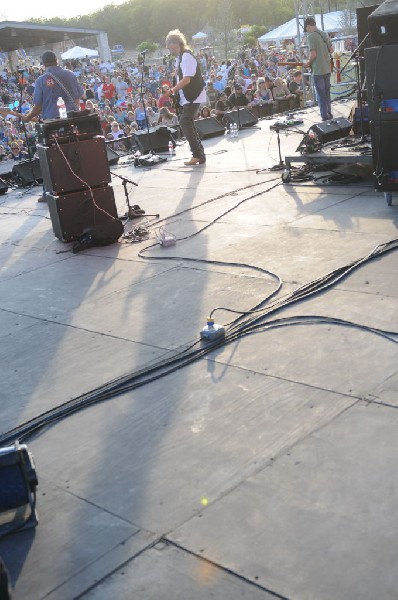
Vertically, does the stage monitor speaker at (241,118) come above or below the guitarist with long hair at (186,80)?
below

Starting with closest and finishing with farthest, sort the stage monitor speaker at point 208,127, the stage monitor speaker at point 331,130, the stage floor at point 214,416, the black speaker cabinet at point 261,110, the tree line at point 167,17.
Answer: the stage floor at point 214,416 < the stage monitor speaker at point 331,130 < the stage monitor speaker at point 208,127 < the black speaker cabinet at point 261,110 < the tree line at point 167,17

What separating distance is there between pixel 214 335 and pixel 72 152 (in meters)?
3.64

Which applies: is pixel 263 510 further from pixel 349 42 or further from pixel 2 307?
pixel 349 42

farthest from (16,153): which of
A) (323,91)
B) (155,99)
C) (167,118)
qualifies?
(155,99)

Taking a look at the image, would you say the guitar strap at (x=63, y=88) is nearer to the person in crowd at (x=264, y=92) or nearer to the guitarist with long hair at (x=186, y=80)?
the guitarist with long hair at (x=186, y=80)

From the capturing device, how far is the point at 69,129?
768 cm

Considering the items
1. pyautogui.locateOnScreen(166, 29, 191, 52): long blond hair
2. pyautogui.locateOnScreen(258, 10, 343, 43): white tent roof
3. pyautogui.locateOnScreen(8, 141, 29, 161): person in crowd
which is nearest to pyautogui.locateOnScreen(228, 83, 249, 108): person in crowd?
pyautogui.locateOnScreen(8, 141, 29, 161): person in crowd

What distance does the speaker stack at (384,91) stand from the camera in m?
7.05

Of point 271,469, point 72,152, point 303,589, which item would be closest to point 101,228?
point 72,152

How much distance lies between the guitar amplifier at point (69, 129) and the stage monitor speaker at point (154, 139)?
5965 millimetres

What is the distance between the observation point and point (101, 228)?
24.5 ft

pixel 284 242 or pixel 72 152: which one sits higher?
pixel 72 152

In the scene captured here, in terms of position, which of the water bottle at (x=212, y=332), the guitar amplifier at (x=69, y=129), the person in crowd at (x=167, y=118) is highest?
the guitar amplifier at (x=69, y=129)

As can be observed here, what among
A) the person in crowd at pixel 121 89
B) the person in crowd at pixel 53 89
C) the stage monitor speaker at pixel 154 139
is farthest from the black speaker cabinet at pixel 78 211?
the person in crowd at pixel 121 89
